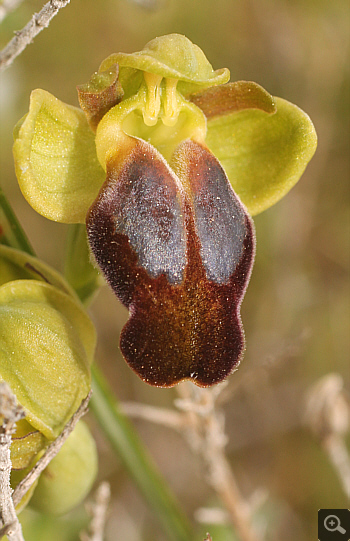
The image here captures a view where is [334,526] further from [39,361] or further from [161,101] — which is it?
[161,101]

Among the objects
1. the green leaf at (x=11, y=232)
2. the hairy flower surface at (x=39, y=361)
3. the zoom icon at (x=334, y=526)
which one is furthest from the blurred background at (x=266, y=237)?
the hairy flower surface at (x=39, y=361)

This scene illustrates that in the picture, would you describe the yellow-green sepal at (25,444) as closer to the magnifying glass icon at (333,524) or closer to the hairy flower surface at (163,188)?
the hairy flower surface at (163,188)

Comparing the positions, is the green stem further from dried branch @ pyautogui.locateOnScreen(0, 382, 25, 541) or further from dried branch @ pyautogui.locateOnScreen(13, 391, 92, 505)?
dried branch @ pyautogui.locateOnScreen(0, 382, 25, 541)

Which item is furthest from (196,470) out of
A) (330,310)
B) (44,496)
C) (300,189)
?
(44,496)

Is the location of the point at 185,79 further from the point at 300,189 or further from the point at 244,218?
the point at 300,189

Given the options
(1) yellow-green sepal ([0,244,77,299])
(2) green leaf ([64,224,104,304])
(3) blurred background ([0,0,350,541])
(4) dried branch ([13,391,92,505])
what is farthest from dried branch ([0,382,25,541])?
(3) blurred background ([0,0,350,541])
